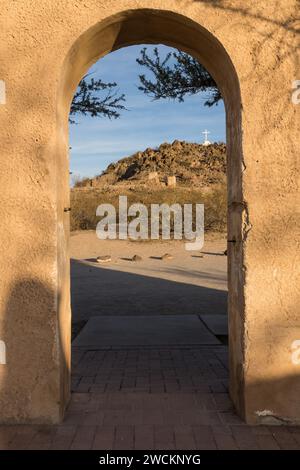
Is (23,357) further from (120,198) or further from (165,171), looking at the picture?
(165,171)

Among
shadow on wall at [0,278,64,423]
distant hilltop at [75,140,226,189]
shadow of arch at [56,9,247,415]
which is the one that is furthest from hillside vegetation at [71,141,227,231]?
shadow on wall at [0,278,64,423]

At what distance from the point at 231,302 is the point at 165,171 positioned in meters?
47.8

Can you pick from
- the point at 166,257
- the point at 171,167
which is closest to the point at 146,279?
the point at 166,257

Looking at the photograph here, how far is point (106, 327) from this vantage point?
6.69 metres

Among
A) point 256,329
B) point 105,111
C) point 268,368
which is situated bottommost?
point 268,368

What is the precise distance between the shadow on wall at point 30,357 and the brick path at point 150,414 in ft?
0.43

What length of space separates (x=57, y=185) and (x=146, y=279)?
26.8 feet

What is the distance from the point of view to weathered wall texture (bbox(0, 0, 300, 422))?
340 cm

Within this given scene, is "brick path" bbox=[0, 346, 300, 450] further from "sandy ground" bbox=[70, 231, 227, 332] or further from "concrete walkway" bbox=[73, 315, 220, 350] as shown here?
"sandy ground" bbox=[70, 231, 227, 332]

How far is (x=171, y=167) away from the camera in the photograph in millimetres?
51594

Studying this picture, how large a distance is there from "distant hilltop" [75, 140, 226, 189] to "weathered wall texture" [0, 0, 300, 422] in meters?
38.1
